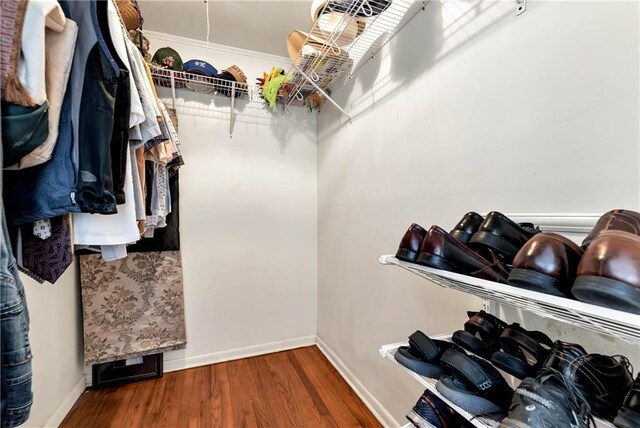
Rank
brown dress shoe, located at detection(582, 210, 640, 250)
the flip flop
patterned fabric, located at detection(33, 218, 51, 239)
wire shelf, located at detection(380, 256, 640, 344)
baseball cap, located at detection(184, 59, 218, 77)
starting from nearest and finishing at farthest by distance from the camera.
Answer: wire shelf, located at detection(380, 256, 640, 344) → brown dress shoe, located at detection(582, 210, 640, 250) → the flip flop → patterned fabric, located at detection(33, 218, 51, 239) → baseball cap, located at detection(184, 59, 218, 77)

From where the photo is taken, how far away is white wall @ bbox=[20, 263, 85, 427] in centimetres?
125

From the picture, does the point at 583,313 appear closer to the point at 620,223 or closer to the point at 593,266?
the point at 593,266

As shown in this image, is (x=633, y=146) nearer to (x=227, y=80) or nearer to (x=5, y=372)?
(x=5, y=372)

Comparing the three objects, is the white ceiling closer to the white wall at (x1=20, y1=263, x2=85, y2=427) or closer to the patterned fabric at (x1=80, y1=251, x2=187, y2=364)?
the patterned fabric at (x1=80, y1=251, x2=187, y2=364)

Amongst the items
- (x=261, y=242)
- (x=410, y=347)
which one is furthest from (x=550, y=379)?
(x=261, y=242)

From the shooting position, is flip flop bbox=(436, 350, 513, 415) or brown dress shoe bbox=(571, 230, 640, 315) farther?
flip flop bbox=(436, 350, 513, 415)

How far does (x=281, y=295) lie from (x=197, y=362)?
74 centimetres

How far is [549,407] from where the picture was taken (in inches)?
17.9

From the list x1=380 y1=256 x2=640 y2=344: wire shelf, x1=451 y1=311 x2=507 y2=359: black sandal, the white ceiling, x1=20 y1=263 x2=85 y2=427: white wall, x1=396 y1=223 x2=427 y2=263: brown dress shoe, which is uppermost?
the white ceiling

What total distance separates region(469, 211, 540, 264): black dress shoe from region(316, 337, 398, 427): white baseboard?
1.17 m

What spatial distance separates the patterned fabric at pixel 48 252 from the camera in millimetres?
671

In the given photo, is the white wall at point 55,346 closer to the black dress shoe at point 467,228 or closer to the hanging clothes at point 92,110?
the hanging clothes at point 92,110

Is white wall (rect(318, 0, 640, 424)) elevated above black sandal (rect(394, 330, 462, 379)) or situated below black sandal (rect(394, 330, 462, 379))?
above

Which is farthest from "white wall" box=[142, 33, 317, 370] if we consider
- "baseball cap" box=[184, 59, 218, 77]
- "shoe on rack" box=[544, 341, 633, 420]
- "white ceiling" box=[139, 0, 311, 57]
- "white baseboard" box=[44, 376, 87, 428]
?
"shoe on rack" box=[544, 341, 633, 420]
